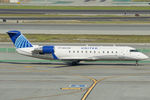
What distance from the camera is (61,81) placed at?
38.2 m

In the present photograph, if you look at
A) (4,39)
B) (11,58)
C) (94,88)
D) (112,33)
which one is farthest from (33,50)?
(112,33)

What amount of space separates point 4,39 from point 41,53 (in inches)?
1093

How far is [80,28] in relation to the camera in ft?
287

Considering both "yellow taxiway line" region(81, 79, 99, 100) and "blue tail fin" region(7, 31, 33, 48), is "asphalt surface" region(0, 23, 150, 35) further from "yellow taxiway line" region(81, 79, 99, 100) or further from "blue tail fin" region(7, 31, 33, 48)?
"yellow taxiway line" region(81, 79, 99, 100)

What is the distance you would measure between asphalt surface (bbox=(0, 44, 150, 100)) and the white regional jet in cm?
111

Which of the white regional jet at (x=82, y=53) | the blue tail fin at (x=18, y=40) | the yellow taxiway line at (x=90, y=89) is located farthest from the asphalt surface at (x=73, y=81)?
the blue tail fin at (x=18, y=40)

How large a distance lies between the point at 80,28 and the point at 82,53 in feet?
127

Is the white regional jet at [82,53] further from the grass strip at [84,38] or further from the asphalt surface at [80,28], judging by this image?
the asphalt surface at [80,28]

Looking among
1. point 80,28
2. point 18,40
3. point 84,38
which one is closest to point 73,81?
point 18,40

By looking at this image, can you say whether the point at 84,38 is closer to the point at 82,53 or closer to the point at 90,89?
the point at 82,53

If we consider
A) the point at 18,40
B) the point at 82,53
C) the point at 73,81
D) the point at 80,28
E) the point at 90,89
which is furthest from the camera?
the point at 80,28

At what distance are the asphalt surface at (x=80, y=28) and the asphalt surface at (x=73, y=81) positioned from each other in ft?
102

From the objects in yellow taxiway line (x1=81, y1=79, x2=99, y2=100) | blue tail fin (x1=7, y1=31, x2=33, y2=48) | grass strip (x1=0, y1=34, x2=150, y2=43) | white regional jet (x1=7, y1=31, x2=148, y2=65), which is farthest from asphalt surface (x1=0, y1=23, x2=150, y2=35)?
yellow taxiway line (x1=81, y1=79, x2=99, y2=100)

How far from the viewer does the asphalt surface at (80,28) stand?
270ft
